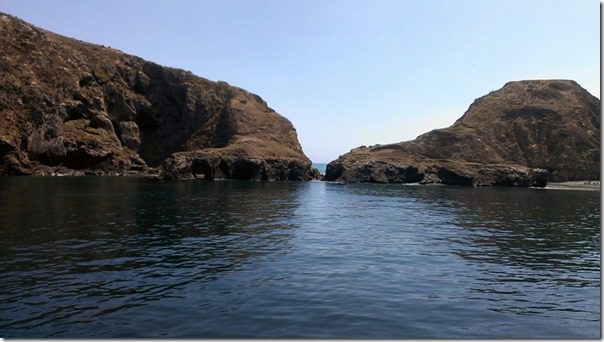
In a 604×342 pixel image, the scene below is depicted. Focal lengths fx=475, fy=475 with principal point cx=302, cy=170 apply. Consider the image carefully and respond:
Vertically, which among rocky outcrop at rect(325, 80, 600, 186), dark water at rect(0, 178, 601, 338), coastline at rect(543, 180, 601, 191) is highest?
rocky outcrop at rect(325, 80, 600, 186)

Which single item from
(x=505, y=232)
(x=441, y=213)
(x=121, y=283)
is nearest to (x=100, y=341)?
(x=121, y=283)

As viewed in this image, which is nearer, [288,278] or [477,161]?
[288,278]

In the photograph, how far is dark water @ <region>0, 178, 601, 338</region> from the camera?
18125 millimetres

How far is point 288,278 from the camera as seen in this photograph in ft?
83.8

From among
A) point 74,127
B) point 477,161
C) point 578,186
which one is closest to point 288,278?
point 74,127

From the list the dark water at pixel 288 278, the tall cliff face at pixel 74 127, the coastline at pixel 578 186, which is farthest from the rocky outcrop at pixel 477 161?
the dark water at pixel 288 278

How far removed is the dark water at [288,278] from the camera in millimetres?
18125

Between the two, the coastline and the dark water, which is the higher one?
the coastline

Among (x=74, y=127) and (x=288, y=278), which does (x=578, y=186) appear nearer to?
(x=288, y=278)

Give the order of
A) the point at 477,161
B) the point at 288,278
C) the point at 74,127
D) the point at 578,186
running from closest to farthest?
the point at 288,278 → the point at 578,186 → the point at 74,127 → the point at 477,161

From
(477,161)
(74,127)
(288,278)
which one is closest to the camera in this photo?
(288,278)

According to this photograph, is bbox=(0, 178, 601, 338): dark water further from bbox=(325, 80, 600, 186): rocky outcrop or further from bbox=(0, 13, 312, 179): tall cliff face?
bbox=(325, 80, 600, 186): rocky outcrop

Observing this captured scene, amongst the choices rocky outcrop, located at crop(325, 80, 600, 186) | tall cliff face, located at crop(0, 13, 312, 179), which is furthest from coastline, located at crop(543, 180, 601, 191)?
tall cliff face, located at crop(0, 13, 312, 179)

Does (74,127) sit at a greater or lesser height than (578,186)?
greater
